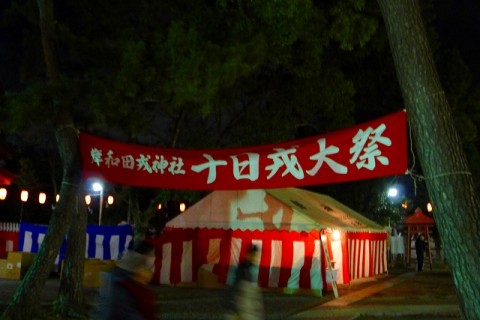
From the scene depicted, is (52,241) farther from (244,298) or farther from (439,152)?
(439,152)

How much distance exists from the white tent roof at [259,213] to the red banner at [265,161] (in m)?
6.51

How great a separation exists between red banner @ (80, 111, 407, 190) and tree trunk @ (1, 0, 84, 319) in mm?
403

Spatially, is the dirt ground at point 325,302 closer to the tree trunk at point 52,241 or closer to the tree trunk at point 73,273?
the tree trunk at point 73,273

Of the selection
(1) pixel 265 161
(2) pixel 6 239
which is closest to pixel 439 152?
(1) pixel 265 161

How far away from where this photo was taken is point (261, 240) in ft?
55.0

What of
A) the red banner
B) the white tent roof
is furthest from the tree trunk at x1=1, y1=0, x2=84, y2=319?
the white tent roof

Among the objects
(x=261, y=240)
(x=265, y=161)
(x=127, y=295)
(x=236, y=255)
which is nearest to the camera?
(x=127, y=295)

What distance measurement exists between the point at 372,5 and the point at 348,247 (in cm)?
888

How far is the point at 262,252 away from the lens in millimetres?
16750

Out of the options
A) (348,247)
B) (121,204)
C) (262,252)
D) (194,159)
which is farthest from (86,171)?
(121,204)

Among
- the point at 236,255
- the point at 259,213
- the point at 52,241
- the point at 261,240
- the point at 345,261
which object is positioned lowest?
the point at 345,261

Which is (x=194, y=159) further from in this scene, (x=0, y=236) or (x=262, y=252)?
(x=0, y=236)

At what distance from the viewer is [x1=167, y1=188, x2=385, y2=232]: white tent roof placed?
16.3 m

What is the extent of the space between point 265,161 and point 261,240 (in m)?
7.44
